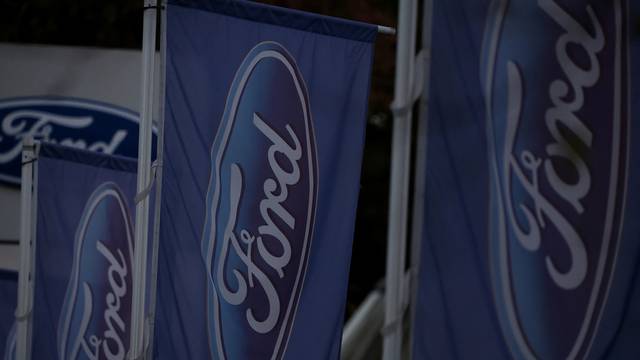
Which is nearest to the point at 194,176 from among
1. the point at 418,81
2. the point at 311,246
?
the point at 311,246

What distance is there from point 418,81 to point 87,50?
8172mm

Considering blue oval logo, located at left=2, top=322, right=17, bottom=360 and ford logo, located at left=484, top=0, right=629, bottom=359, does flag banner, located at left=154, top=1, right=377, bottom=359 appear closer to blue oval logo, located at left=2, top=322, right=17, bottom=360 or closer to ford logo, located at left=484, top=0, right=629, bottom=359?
ford logo, located at left=484, top=0, right=629, bottom=359

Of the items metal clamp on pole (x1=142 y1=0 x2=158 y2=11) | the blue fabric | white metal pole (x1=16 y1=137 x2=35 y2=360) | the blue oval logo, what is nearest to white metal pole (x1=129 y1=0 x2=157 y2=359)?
metal clamp on pole (x1=142 y1=0 x2=158 y2=11)

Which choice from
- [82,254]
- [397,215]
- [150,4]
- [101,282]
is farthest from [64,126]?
[397,215]

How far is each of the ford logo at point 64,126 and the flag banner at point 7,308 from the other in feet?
5.66

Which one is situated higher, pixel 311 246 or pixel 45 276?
pixel 311 246

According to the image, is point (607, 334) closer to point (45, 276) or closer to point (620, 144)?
point (620, 144)

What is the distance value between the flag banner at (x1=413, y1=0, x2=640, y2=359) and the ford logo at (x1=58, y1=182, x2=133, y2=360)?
14.6 ft

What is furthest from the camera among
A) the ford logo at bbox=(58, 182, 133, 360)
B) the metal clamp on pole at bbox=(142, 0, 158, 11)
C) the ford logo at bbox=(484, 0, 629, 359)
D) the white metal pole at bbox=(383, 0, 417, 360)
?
the ford logo at bbox=(58, 182, 133, 360)

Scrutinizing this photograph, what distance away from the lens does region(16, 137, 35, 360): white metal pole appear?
9.74m

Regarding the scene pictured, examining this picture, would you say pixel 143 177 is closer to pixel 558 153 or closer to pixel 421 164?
pixel 421 164

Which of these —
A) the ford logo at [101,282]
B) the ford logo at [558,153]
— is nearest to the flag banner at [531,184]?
the ford logo at [558,153]

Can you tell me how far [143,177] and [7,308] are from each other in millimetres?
4414

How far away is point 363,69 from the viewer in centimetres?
646
